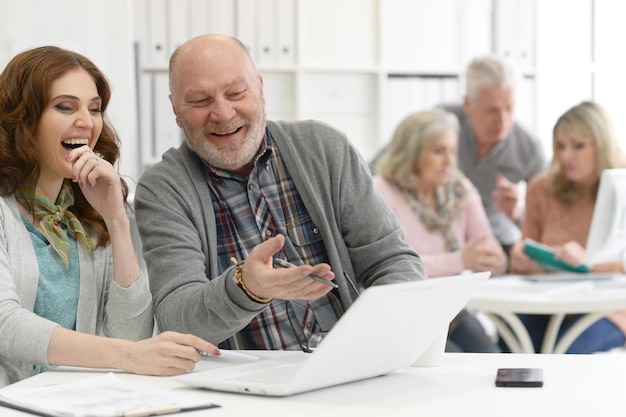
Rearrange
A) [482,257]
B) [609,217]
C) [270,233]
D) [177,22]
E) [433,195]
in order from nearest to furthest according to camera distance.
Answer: [270,233]
[609,217]
[482,257]
[433,195]
[177,22]

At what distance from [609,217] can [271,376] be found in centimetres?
171

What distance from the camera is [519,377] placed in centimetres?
133

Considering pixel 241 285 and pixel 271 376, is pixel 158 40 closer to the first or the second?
pixel 241 285

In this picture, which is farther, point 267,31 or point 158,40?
point 267,31

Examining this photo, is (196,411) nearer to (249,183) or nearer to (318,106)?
(249,183)

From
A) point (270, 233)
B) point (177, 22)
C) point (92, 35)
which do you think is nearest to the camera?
point (270, 233)

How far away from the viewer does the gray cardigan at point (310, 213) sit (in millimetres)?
1740

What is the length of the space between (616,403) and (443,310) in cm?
27

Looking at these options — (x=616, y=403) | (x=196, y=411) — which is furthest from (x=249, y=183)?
(x=616, y=403)

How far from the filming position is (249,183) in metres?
1.93

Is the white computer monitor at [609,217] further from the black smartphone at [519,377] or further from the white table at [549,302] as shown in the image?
the black smartphone at [519,377]

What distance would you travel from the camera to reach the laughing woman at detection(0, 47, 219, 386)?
168cm

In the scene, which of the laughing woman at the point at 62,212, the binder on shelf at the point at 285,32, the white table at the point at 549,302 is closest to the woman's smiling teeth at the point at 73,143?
the laughing woman at the point at 62,212

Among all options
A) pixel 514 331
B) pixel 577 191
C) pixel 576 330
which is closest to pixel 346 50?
pixel 577 191
